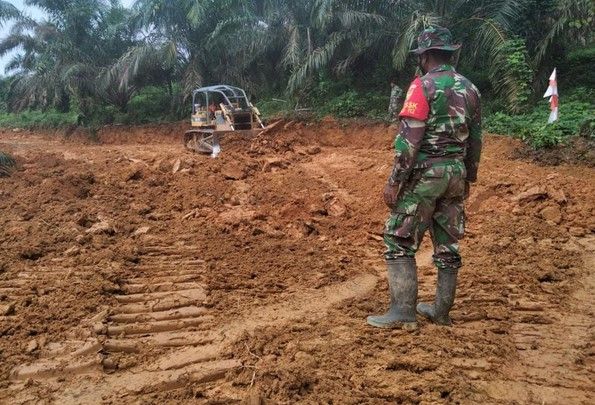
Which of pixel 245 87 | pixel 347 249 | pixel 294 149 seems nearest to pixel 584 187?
pixel 347 249

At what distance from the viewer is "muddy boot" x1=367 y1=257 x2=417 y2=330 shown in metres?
3.08

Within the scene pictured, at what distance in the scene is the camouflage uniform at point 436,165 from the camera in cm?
297

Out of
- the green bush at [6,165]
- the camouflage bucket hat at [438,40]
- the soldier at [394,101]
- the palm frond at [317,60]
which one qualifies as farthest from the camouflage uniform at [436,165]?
the palm frond at [317,60]

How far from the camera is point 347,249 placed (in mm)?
5367

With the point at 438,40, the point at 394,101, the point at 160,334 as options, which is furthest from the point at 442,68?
the point at 394,101

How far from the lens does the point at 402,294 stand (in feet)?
10.2

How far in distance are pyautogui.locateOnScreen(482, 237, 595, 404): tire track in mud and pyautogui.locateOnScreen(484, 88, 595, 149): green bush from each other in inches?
196

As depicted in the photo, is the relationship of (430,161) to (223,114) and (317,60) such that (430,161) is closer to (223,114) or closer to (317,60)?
(223,114)

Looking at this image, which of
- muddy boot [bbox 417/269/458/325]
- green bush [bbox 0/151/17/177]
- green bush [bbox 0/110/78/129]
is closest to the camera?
muddy boot [bbox 417/269/458/325]

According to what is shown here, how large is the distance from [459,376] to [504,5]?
11.9 meters

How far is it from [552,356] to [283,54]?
14.9 m

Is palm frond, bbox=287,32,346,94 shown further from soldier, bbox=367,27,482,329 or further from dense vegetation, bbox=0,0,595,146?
soldier, bbox=367,27,482,329

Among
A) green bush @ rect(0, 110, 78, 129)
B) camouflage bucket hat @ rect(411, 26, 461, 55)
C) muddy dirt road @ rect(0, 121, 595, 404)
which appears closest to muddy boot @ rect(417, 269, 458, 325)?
muddy dirt road @ rect(0, 121, 595, 404)

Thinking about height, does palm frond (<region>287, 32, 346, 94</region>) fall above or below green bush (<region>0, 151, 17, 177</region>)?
above
